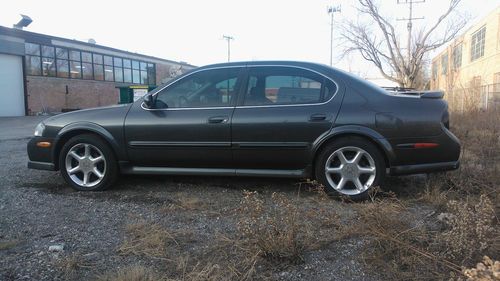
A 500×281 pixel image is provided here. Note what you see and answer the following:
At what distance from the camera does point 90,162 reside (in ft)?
16.0

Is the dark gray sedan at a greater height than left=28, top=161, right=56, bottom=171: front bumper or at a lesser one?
greater

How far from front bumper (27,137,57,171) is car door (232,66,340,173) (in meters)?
2.31

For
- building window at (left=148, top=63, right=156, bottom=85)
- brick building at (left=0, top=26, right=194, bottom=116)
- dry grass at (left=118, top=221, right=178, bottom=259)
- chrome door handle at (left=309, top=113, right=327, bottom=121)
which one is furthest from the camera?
building window at (left=148, top=63, right=156, bottom=85)

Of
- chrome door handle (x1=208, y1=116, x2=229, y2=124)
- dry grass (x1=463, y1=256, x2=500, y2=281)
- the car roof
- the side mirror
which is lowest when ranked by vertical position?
dry grass (x1=463, y1=256, x2=500, y2=281)

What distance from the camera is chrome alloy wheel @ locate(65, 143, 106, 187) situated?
15.9 ft

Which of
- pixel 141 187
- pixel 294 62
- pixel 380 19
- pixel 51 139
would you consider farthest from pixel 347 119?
pixel 380 19

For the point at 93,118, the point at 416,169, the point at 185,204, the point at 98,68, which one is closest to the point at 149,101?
the point at 93,118

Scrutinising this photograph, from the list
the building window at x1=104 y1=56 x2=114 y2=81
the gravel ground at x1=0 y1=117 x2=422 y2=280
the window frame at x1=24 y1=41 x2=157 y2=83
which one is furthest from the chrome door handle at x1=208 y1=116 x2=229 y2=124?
the building window at x1=104 y1=56 x2=114 y2=81

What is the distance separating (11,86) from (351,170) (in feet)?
82.1

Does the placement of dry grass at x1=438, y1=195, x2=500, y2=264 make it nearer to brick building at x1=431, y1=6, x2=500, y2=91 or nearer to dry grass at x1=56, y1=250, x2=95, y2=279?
dry grass at x1=56, y1=250, x2=95, y2=279

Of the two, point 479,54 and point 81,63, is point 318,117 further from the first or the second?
point 479,54

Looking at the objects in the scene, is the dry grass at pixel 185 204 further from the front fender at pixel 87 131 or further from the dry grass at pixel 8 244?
the dry grass at pixel 8 244

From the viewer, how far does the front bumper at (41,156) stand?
496 cm

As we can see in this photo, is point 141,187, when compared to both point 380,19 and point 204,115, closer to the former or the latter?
point 204,115
